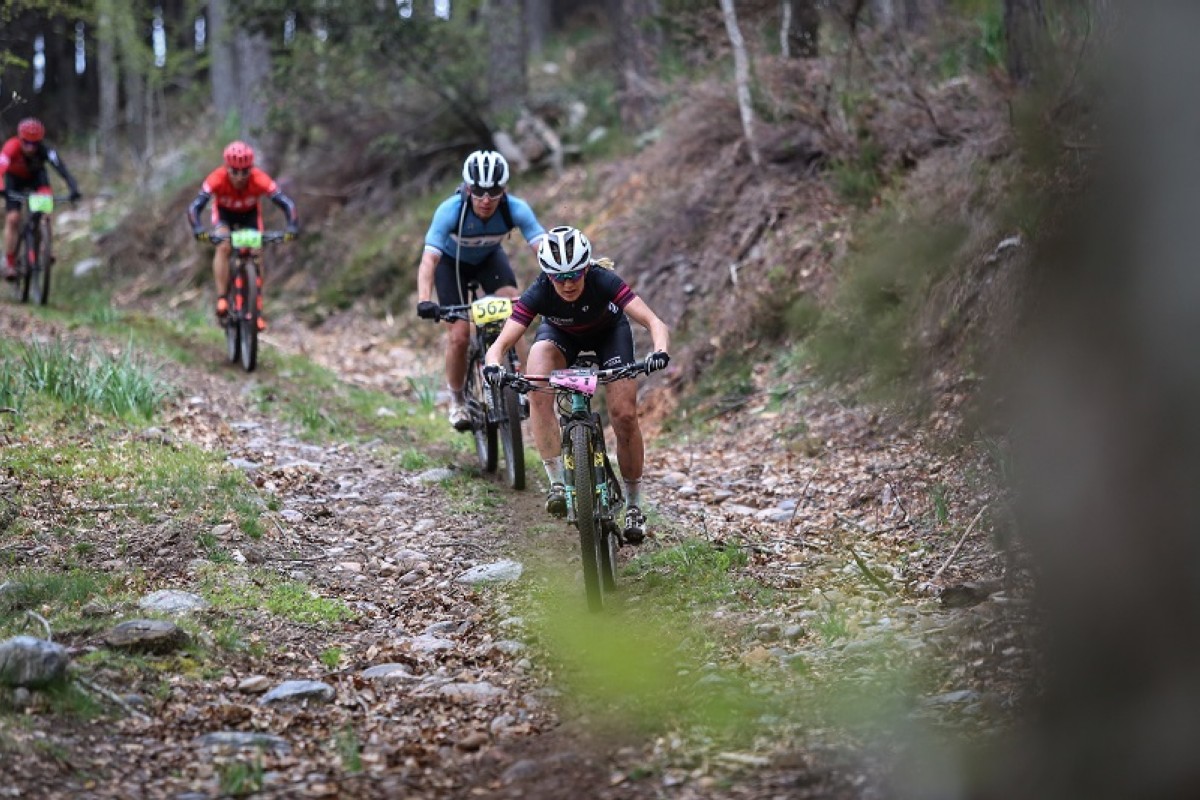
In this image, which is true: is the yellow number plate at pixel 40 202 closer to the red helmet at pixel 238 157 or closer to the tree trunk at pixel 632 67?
the red helmet at pixel 238 157

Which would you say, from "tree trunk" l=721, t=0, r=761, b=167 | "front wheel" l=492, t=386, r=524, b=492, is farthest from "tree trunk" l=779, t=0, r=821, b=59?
"front wheel" l=492, t=386, r=524, b=492

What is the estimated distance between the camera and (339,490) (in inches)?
345

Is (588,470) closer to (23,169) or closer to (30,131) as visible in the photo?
(30,131)

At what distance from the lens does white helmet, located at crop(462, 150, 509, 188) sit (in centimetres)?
→ 895

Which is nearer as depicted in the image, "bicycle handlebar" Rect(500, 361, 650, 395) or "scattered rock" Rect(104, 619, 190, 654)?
"scattered rock" Rect(104, 619, 190, 654)

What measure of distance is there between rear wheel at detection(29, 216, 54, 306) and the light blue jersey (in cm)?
813

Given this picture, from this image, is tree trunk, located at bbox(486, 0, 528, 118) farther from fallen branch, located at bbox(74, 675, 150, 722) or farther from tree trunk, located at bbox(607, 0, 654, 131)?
A: fallen branch, located at bbox(74, 675, 150, 722)

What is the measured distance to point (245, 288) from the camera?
40.6ft

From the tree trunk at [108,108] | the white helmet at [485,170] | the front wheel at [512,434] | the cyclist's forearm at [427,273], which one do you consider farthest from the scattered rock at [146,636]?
the tree trunk at [108,108]

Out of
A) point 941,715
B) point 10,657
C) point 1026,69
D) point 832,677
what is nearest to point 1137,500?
point 941,715

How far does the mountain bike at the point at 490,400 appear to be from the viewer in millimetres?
8617

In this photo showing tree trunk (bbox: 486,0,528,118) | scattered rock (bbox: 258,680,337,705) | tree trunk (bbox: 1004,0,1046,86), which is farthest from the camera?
tree trunk (bbox: 486,0,528,118)

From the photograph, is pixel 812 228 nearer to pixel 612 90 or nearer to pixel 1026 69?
pixel 1026 69

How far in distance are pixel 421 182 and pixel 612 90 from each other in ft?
10.5
